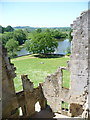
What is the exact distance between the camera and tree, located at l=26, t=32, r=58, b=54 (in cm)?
4531

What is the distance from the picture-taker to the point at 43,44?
4509cm

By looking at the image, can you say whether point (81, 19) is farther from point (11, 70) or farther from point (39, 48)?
point (39, 48)

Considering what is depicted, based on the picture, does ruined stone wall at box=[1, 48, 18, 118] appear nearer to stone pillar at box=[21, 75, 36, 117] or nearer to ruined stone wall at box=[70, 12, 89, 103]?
stone pillar at box=[21, 75, 36, 117]

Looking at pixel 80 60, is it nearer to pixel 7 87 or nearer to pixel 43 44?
pixel 7 87

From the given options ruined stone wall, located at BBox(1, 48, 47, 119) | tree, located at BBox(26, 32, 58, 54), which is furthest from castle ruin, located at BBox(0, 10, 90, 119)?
tree, located at BBox(26, 32, 58, 54)

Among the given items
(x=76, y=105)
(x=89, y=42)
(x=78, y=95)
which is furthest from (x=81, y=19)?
(x=76, y=105)

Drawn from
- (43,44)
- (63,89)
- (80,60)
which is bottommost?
(63,89)

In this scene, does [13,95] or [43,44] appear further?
[43,44]

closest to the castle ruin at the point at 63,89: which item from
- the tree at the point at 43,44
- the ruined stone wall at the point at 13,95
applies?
the ruined stone wall at the point at 13,95

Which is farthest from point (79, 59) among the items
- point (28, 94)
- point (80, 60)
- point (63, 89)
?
point (28, 94)

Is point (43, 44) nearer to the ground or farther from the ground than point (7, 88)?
farther from the ground

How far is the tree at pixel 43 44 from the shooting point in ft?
149

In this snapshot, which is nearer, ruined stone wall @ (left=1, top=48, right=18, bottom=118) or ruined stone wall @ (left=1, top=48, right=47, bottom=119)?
ruined stone wall @ (left=1, top=48, right=18, bottom=118)

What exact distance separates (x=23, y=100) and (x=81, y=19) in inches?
313
